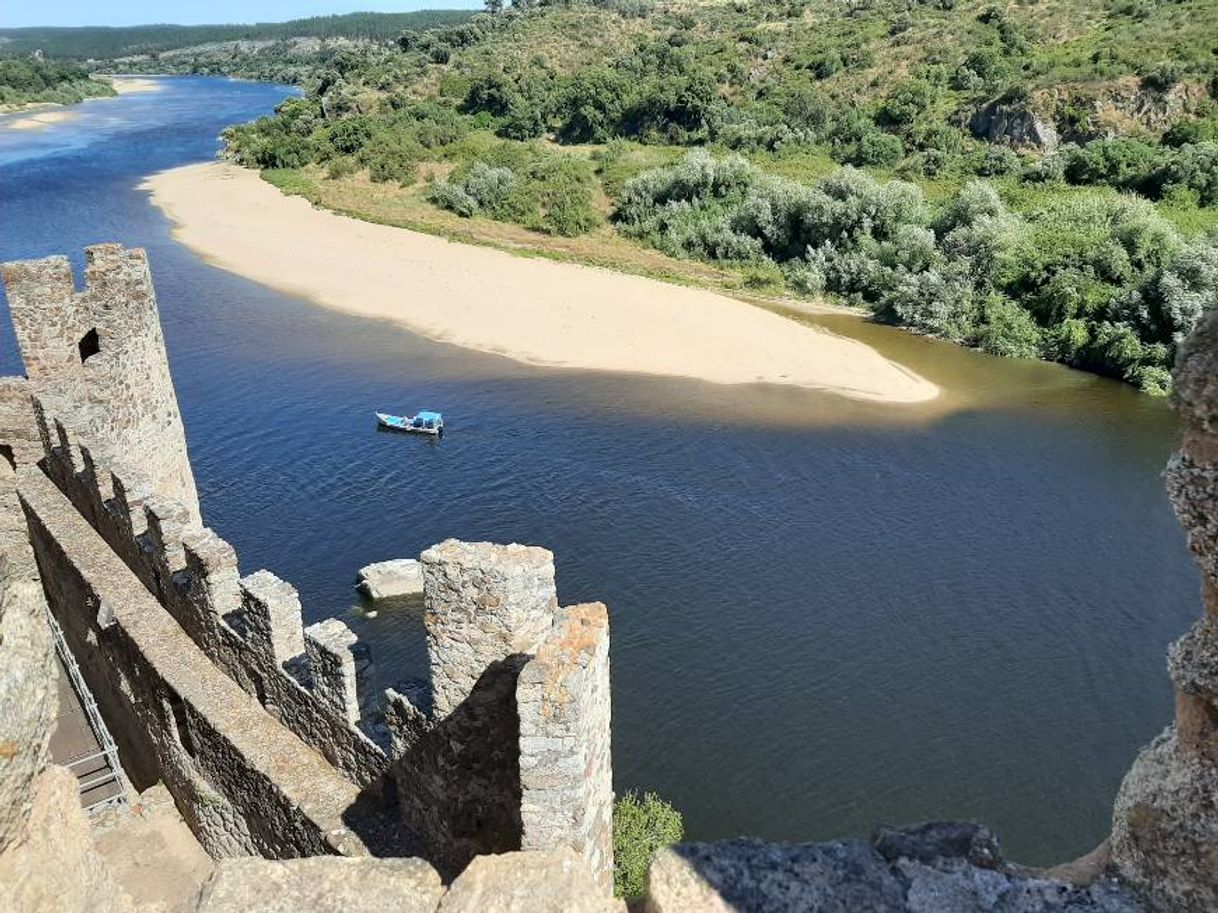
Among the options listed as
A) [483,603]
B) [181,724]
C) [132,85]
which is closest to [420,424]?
[181,724]

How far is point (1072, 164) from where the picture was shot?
38156mm

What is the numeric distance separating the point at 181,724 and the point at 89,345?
6.38 m

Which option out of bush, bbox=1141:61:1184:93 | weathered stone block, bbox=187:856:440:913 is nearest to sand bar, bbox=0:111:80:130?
bush, bbox=1141:61:1184:93

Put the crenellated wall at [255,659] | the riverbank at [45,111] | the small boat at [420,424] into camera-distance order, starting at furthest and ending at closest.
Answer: the riverbank at [45,111] → the small boat at [420,424] → the crenellated wall at [255,659]

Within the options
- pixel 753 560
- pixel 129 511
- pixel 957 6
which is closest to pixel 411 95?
pixel 957 6

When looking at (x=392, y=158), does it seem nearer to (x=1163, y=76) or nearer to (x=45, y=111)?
(x=1163, y=76)

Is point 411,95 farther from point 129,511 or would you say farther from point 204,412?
point 129,511

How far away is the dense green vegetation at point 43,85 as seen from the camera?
11138 cm

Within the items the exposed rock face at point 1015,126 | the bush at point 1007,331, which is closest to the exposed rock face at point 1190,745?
the bush at point 1007,331

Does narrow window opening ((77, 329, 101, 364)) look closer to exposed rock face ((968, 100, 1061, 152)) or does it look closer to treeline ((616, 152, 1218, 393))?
treeline ((616, 152, 1218, 393))

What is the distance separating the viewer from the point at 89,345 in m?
13.2

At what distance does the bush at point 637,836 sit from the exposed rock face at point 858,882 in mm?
6232

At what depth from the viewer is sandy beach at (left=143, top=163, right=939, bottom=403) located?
2959cm

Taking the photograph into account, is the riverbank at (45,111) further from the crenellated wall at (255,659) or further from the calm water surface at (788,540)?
the crenellated wall at (255,659)
